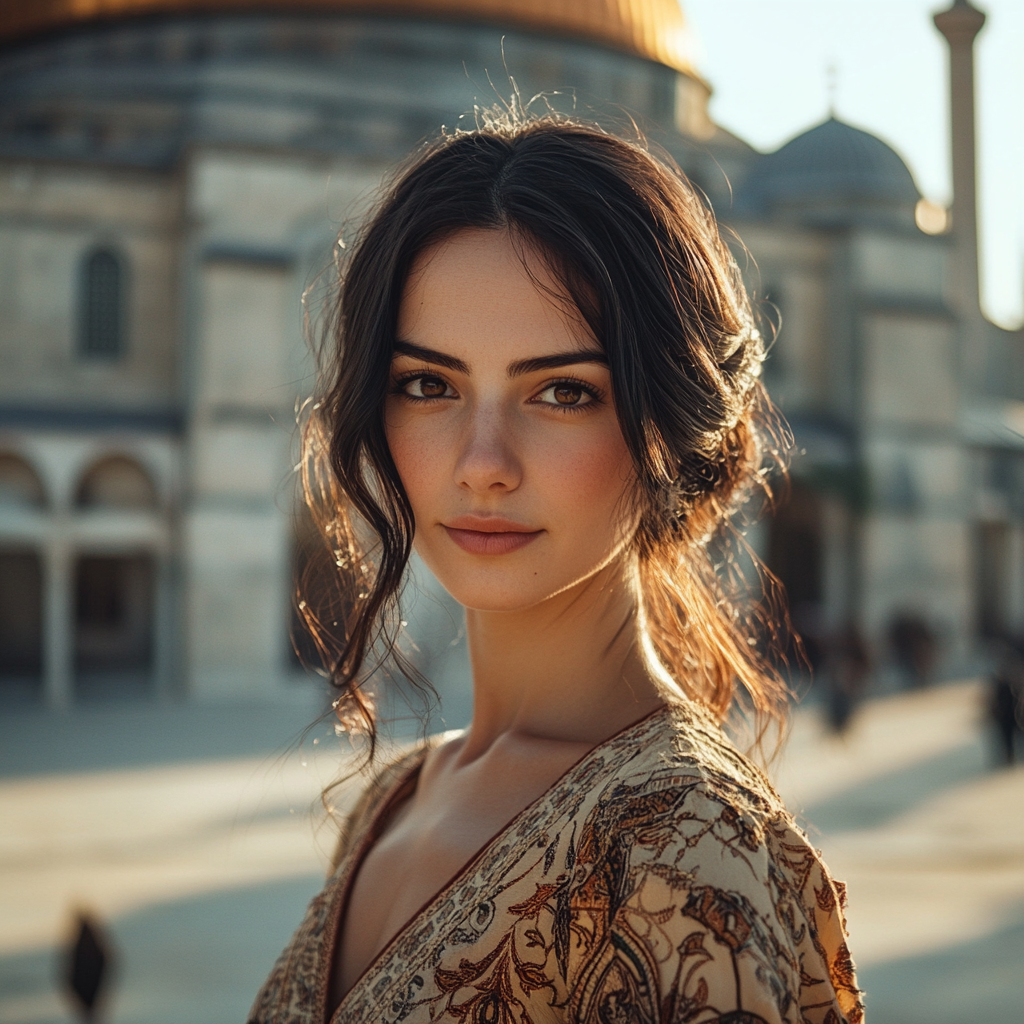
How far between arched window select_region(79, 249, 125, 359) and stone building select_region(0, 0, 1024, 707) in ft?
0.19

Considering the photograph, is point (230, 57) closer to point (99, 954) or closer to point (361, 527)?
point (99, 954)

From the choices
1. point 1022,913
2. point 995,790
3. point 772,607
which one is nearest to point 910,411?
point 995,790

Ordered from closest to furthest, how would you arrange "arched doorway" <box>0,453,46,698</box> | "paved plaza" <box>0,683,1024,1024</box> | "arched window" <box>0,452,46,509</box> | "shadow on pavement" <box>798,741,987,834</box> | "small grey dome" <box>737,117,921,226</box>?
"paved plaza" <box>0,683,1024,1024</box>
"shadow on pavement" <box>798,741,987,834</box>
"arched window" <box>0,452,46,509</box>
"arched doorway" <box>0,453,46,698</box>
"small grey dome" <box>737,117,921,226</box>

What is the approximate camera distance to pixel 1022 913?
337 inches

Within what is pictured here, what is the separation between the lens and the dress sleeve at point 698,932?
1.08 metres

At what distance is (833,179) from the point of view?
28.7m

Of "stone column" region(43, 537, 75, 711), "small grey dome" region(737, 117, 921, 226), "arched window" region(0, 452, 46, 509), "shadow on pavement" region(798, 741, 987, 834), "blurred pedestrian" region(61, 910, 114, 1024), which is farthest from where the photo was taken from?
"small grey dome" region(737, 117, 921, 226)

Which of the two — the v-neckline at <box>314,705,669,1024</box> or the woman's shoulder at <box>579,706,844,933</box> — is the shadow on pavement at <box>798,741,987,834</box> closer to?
the v-neckline at <box>314,705,669,1024</box>

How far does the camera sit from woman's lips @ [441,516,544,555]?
56.9 inches

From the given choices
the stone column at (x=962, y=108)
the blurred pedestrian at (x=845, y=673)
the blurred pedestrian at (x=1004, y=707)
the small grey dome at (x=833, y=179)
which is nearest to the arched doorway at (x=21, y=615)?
the blurred pedestrian at (x=845, y=673)

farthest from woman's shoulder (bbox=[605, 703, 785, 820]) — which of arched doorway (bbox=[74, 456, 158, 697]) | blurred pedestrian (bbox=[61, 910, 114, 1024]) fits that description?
arched doorway (bbox=[74, 456, 158, 697])

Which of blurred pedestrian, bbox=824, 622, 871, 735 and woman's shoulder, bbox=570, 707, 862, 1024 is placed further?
blurred pedestrian, bbox=824, 622, 871, 735

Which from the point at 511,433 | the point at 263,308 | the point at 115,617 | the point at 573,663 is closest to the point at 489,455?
the point at 511,433

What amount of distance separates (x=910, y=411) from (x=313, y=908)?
26.8 metres
